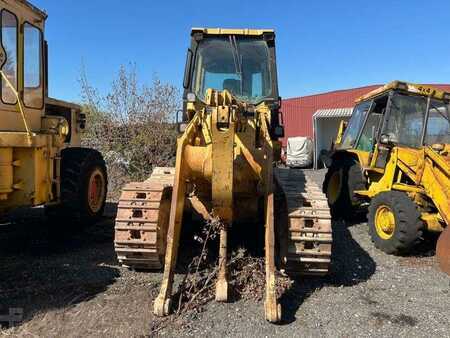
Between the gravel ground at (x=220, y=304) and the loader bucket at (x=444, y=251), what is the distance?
14 centimetres

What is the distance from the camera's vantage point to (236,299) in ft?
13.7

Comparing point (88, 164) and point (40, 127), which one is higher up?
point (40, 127)

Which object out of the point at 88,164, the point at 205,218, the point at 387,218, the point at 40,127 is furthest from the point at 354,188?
the point at 40,127

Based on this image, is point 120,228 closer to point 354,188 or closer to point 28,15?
point 28,15

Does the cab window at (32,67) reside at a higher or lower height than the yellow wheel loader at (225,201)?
higher

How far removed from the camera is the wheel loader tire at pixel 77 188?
19.9 feet

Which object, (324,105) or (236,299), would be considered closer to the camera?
(236,299)

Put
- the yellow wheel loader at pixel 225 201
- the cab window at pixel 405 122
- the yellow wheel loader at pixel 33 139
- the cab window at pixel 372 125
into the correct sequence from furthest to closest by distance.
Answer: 1. the cab window at pixel 372 125
2. the cab window at pixel 405 122
3. the yellow wheel loader at pixel 33 139
4. the yellow wheel loader at pixel 225 201

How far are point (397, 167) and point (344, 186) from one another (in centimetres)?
164

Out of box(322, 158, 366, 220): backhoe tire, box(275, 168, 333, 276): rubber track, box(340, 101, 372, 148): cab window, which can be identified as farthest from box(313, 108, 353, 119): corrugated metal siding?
box(275, 168, 333, 276): rubber track

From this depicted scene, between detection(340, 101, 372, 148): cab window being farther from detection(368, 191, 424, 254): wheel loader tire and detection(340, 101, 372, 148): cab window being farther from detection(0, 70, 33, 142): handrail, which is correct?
detection(0, 70, 33, 142): handrail

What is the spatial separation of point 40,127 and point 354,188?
15.9ft

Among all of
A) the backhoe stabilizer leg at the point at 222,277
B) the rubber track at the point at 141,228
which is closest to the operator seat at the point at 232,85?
the rubber track at the point at 141,228

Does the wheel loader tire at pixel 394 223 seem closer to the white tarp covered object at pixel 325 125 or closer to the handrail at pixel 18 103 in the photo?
the handrail at pixel 18 103
